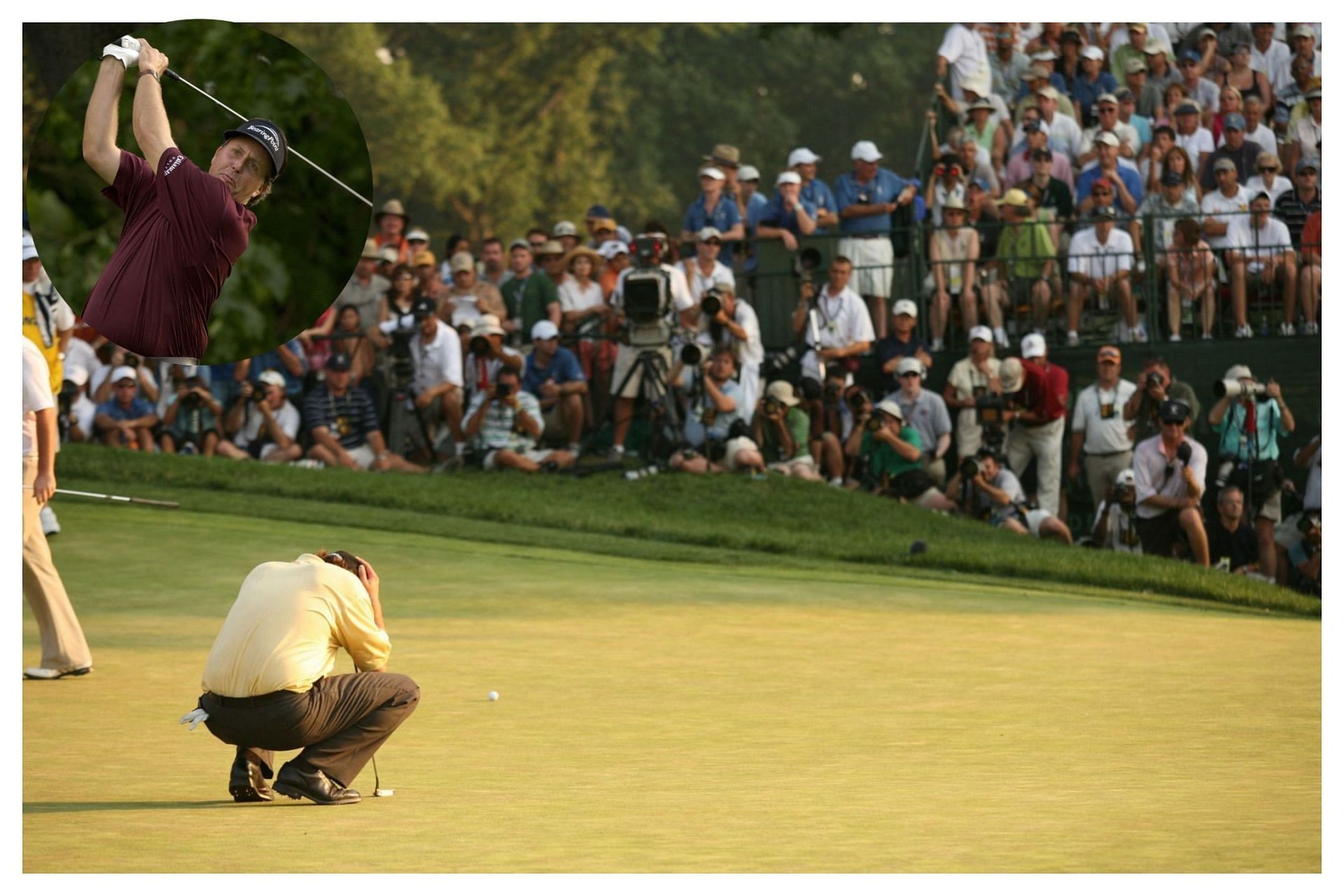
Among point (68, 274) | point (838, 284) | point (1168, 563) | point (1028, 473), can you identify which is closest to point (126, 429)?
point (838, 284)

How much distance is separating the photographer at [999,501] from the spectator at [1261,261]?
2666mm

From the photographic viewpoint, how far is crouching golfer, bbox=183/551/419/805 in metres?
6.71

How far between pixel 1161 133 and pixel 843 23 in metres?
3.73

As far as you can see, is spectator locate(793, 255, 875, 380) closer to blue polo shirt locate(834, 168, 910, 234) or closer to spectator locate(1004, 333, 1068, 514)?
blue polo shirt locate(834, 168, 910, 234)

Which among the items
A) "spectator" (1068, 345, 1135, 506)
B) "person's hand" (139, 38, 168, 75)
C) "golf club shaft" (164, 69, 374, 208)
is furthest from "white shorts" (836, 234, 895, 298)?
"person's hand" (139, 38, 168, 75)

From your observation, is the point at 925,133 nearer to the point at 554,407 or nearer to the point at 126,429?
the point at 554,407

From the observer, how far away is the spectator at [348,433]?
61.1 ft

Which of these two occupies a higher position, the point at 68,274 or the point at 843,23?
the point at 843,23

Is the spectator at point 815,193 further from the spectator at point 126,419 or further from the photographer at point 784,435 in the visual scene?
the spectator at point 126,419

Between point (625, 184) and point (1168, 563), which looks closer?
point (1168, 563)

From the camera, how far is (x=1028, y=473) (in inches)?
701

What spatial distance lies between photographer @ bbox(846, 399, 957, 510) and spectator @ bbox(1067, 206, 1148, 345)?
2.04m

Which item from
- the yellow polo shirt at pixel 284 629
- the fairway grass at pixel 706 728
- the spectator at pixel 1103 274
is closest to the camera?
the fairway grass at pixel 706 728

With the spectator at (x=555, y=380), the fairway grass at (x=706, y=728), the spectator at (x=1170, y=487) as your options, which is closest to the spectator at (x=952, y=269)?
the spectator at (x=1170, y=487)
